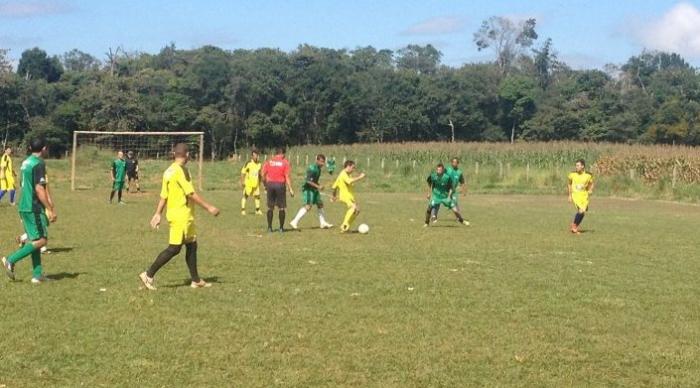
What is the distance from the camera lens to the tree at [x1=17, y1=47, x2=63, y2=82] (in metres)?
109

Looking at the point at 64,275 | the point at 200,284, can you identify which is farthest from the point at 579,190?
the point at 64,275

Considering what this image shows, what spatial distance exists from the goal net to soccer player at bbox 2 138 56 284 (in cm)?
2698

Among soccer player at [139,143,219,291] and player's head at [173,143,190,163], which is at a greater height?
player's head at [173,143,190,163]

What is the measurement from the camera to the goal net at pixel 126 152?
39.5 metres

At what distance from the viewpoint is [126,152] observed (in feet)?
139

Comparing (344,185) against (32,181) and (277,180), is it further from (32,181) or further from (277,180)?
(32,181)

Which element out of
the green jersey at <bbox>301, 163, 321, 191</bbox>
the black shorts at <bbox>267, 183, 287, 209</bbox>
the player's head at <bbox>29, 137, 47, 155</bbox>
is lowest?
the black shorts at <bbox>267, 183, 287, 209</bbox>

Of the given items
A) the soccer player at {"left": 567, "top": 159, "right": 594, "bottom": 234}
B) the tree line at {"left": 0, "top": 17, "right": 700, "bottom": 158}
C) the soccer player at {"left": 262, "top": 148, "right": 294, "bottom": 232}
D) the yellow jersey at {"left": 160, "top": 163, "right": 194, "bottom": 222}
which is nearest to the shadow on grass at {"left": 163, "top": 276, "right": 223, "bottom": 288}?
the yellow jersey at {"left": 160, "top": 163, "right": 194, "bottom": 222}

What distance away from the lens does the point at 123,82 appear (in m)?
80.8

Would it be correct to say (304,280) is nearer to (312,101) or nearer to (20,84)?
(20,84)

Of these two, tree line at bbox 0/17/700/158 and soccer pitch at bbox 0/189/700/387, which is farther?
tree line at bbox 0/17/700/158

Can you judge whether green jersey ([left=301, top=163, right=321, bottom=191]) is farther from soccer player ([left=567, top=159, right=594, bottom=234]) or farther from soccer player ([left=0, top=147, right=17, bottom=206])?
soccer player ([left=0, top=147, right=17, bottom=206])

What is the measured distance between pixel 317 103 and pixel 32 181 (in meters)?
88.5

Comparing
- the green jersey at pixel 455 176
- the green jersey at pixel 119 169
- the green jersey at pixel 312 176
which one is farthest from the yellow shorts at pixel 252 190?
the green jersey at pixel 455 176
